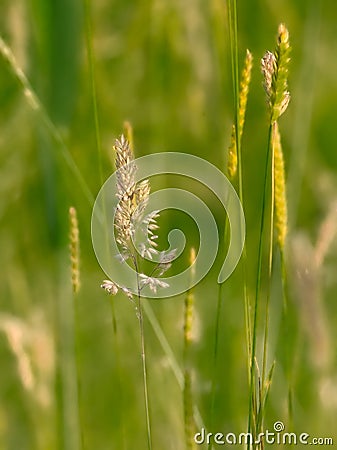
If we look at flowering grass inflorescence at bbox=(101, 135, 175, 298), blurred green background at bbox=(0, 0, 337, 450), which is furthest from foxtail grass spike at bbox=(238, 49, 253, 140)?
blurred green background at bbox=(0, 0, 337, 450)

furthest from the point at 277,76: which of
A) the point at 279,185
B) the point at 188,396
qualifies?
the point at 188,396

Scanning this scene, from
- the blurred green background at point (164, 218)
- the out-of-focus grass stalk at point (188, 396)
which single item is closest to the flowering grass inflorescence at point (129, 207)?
the out-of-focus grass stalk at point (188, 396)

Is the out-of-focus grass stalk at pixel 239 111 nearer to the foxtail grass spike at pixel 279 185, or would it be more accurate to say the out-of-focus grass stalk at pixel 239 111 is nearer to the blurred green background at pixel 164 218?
the foxtail grass spike at pixel 279 185

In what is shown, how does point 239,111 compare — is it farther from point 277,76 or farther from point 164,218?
point 164,218

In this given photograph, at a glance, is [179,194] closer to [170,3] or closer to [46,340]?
[46,340]

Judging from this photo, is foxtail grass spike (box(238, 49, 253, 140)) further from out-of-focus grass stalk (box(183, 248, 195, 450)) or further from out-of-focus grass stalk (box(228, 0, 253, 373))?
out-of-focus grass stalk (box(183, 248, 195, 450))

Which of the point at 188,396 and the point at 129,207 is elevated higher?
the point at 129,207
